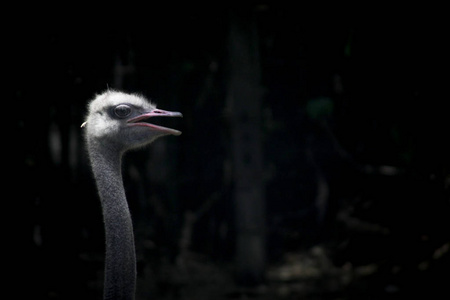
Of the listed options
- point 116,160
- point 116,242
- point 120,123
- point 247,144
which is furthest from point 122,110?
point 247,144

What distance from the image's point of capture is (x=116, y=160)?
2.92 metres

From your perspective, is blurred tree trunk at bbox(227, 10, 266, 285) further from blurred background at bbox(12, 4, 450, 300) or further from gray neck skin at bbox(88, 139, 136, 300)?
gray neck skin at bbox(88, 139, 136, 300)

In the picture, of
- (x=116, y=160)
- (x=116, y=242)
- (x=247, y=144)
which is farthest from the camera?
(x=247, y=144)

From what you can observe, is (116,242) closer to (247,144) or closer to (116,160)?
(116,160)

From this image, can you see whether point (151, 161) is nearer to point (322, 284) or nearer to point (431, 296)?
point (322, 284)

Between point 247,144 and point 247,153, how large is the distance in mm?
71

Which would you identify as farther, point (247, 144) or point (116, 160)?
point (247, 144)

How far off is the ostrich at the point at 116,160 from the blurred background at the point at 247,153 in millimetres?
1407

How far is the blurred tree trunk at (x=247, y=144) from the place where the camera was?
521cm

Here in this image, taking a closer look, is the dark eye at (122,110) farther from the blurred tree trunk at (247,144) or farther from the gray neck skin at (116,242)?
the blurred tree trunk at (247,144)

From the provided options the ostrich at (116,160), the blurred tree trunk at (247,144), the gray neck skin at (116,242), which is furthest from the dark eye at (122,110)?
the blurred tree trunk at (247,144)

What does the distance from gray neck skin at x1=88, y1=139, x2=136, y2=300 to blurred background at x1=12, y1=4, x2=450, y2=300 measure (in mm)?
1645

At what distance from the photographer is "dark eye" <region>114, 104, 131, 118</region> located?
2951 millimetres

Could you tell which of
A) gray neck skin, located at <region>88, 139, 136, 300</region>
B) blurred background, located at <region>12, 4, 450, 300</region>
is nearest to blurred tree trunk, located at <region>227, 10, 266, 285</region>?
blurred background, located at <region>12, 4, 450, 300</region>
